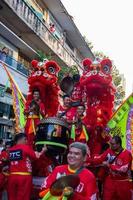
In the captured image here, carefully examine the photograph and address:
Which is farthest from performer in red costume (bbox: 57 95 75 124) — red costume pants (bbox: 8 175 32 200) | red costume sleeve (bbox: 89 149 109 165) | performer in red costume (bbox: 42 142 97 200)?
performer in red costume (bbox: 42 142 97 200)

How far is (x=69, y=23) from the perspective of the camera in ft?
114

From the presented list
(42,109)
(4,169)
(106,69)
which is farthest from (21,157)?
(106,69)

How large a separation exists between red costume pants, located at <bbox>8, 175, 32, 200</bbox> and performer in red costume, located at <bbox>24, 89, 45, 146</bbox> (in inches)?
54.4

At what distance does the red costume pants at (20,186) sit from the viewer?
656 centimetres

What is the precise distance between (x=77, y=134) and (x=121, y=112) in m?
1.06

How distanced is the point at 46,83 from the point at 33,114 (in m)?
0.78

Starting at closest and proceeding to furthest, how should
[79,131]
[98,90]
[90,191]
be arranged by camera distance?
[90,191] < [79,131] < [98,90]

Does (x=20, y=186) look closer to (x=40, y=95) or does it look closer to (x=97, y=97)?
(x=40, y=95)

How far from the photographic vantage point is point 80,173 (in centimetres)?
429

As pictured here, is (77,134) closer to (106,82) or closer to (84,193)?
(106,82)

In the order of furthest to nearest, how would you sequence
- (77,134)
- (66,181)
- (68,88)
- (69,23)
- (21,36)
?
(69,23) < (21,36) < (68,88) < (77,134) < (66,181)

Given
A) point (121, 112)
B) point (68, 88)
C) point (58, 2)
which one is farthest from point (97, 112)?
point (58, 2)

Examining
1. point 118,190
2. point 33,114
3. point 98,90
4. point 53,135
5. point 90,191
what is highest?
point 98,90

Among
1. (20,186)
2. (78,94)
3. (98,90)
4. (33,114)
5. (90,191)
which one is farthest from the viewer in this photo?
(78,94)
